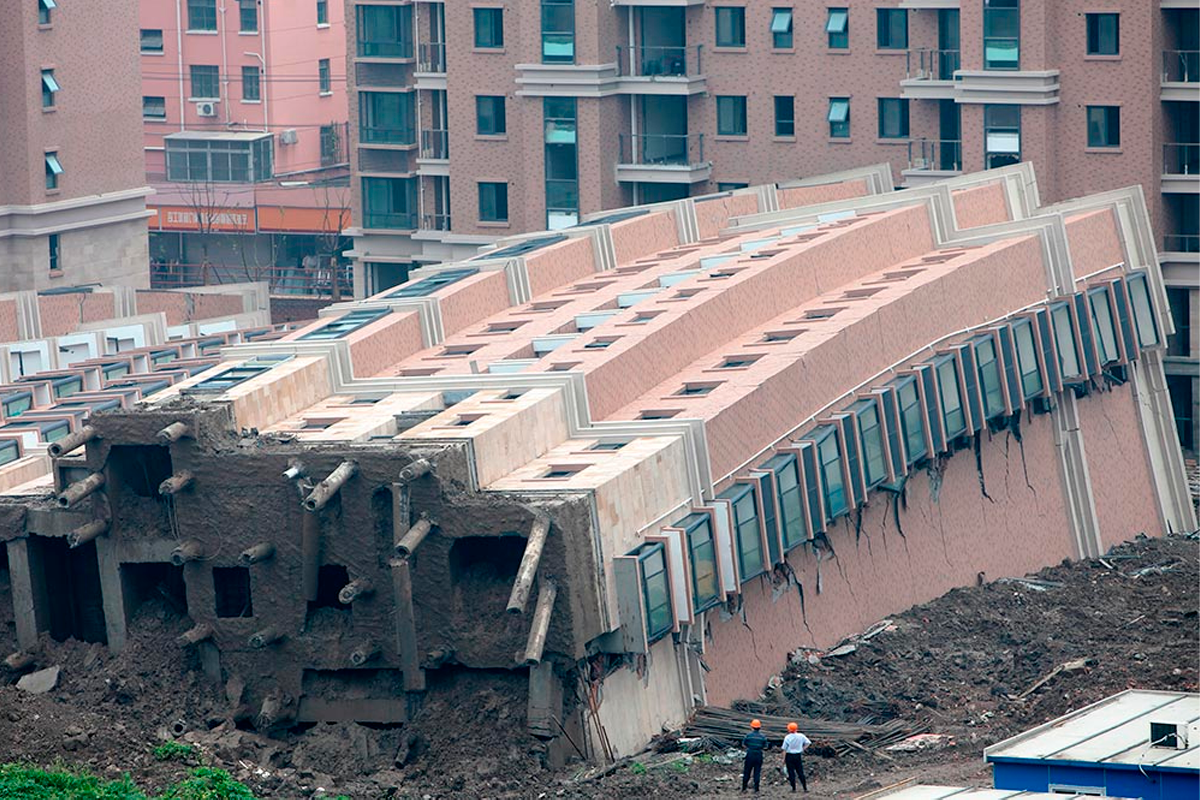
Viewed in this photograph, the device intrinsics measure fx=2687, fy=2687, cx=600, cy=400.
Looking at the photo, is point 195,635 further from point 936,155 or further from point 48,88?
point 48,88

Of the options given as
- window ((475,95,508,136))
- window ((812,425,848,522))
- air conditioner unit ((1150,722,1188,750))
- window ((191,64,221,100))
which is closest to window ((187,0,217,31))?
window ((191,64,221,100))

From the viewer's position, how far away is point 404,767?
155 ft

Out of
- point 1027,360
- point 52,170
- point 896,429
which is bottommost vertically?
point 896,429

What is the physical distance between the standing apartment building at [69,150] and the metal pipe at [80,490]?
136 ft

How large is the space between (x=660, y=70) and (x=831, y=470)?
3859 cm

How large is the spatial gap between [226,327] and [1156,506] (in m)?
29.3

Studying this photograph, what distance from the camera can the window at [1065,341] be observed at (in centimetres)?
6606

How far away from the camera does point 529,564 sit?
45.9 metres

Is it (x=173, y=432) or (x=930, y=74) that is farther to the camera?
(x=930, y=74)

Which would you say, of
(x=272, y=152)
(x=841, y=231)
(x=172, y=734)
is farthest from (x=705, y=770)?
(x=272, y=152)

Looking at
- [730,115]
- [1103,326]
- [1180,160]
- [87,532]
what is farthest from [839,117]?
[87,532]

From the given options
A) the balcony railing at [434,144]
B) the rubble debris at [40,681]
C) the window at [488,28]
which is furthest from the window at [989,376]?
the balcony railing at [434,144]

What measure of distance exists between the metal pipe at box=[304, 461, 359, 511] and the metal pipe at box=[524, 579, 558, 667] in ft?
A: 13.1

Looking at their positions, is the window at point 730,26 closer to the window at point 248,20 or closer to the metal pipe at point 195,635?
the window at point 248,20
